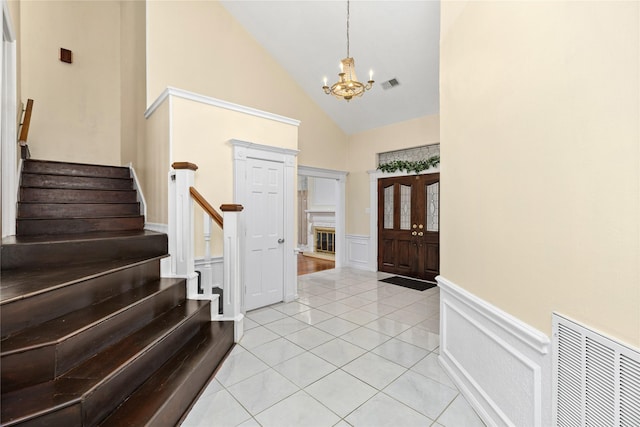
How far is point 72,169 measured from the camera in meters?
3.72

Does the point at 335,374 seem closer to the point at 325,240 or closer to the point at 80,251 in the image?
the point at 80,251

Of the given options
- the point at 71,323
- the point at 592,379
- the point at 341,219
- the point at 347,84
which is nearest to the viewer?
the point at 592,379

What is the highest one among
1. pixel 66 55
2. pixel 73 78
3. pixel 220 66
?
pixel 66 55

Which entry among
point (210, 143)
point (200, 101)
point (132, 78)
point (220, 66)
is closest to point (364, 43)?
point (220, 66)

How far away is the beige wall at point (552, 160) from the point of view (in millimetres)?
991

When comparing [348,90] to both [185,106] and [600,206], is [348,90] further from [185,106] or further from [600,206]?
[600,206]

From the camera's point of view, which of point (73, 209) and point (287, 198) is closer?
point (73, 209)

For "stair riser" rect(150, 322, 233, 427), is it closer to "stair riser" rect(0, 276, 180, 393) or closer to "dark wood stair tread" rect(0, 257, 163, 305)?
"stair riser" rect(0, 276, 180, 393)

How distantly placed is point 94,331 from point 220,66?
4.33 metres

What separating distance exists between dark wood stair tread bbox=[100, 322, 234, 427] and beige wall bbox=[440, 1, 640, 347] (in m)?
2.06

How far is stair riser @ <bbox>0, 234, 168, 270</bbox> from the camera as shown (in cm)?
204

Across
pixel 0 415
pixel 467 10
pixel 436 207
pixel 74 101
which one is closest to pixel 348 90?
pixel 467 10

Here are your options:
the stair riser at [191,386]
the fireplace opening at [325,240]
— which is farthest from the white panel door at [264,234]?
the fireplace opening at [325,240]

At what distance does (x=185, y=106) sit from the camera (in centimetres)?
326
